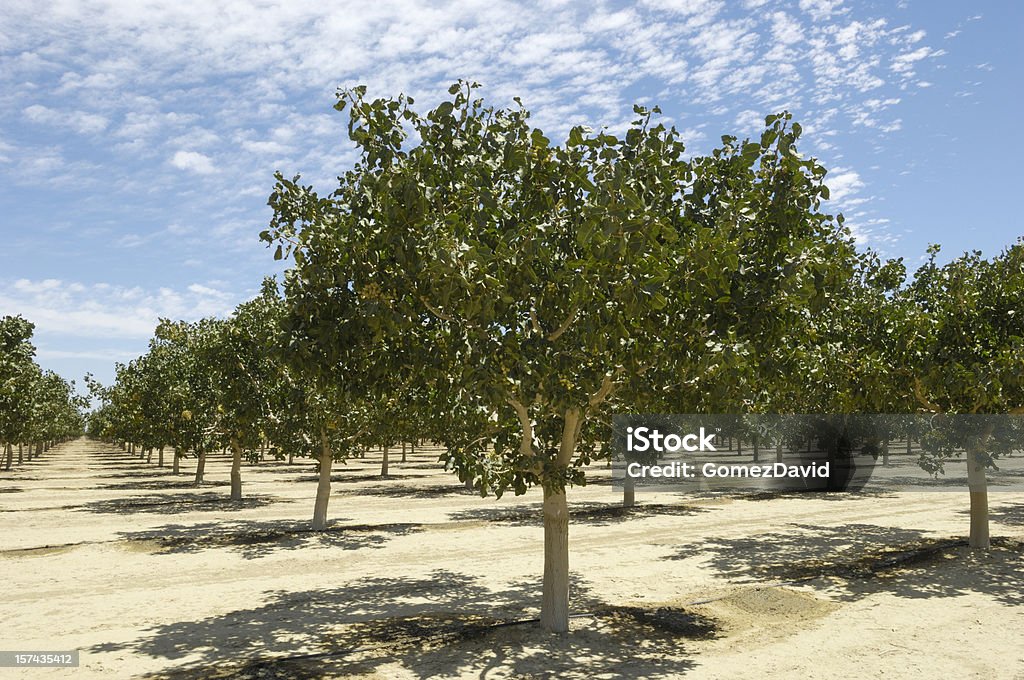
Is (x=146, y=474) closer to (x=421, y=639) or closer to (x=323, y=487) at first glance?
(x=323, y=487)

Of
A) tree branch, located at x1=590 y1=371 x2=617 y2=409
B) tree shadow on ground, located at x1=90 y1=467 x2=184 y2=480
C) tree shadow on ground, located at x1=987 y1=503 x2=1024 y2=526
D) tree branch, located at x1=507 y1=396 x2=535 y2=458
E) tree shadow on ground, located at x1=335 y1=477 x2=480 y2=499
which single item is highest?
tree branch, located at x1=590 y1=371 x2=617 y2=409

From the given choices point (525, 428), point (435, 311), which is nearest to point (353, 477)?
point (525, 428)

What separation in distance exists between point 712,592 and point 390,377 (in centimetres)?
833

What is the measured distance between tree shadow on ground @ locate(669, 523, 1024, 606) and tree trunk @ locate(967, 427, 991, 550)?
0.37m

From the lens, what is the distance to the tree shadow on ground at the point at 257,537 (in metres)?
20.9

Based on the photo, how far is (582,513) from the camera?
28406 millimetres

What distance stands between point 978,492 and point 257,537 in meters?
20.4

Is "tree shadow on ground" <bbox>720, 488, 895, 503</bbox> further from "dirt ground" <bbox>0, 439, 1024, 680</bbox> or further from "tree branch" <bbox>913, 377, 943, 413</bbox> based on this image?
"tree branch" <bbox>913, 377, 943, 413</bbox>

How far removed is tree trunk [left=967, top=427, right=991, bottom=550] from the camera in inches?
667

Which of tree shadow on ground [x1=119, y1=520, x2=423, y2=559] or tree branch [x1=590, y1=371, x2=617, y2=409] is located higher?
tree branch [x1=590, y1=371, x2=617, y2=409]

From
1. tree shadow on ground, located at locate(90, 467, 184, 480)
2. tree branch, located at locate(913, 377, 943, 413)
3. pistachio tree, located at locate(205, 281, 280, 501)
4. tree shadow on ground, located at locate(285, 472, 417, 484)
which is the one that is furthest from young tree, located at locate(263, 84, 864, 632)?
tree shadow on ground, located at locate(90, 467, 184, 480)

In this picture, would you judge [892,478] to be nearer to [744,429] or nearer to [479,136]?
[744,429]

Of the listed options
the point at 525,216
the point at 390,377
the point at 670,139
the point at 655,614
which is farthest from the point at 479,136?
the point at 655,614

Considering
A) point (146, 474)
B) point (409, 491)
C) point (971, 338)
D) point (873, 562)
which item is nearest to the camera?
point (971, 338)
